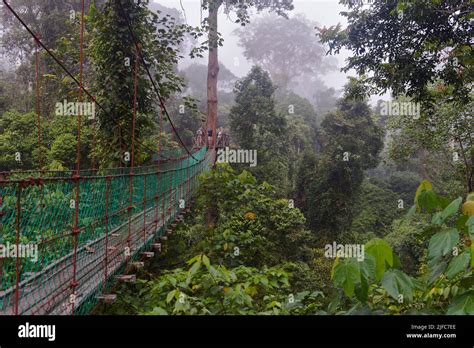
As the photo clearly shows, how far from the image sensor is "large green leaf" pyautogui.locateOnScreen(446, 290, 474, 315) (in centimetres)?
79

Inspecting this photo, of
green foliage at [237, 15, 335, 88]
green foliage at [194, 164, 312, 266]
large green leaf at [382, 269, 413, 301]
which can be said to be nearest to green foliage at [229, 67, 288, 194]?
green foliage at [194, 164, 312, 266]

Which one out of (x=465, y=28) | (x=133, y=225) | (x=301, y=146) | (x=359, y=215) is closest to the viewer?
(x=133, y=225)

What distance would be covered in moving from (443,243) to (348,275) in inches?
8.0

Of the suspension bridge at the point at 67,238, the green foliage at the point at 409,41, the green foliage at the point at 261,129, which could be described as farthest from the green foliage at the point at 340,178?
the suspension bridge at the point at 67,238

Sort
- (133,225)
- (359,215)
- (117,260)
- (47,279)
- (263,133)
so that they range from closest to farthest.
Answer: (47,279), (117,260), (133,225), (263,133), (359,215)

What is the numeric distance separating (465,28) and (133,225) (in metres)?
3.33

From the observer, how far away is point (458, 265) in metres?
0.79

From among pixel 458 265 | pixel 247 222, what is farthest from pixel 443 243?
pixel 247 222

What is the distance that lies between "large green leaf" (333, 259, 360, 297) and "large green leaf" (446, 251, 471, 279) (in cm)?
17

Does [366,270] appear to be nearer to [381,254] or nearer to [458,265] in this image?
[381,254]

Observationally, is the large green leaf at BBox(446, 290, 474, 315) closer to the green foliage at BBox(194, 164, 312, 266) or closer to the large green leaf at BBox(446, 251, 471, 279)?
→ the large green leaf at BBox(446, 251, 471, 279)
